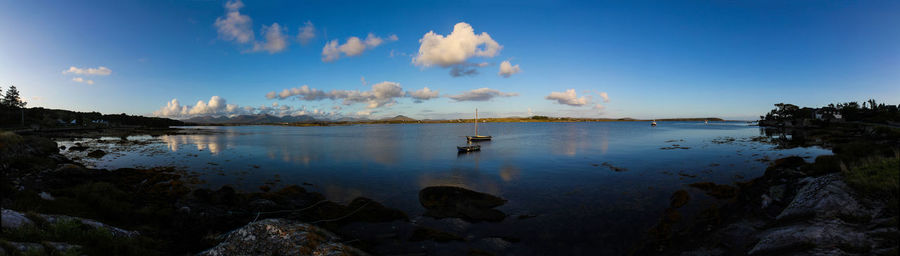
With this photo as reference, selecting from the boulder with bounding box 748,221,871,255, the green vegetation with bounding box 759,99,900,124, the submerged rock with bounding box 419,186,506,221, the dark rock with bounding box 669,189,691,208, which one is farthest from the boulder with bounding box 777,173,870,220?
the green vegetation with bounding box 759,99,900,124

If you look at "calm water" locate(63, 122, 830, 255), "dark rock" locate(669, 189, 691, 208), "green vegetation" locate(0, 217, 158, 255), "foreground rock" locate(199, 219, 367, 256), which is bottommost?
"calm water" locate(63, 122, 830, 255)

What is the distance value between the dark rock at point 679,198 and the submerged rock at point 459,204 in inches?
355

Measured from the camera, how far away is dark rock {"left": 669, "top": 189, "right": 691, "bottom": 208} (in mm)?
16031

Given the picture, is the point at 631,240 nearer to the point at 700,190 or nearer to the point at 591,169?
the point at 700,190

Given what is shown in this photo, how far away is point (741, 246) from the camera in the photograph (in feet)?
29.4

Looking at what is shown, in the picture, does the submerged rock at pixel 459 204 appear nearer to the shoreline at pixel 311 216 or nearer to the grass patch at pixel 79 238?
the shoreline at pixel 311 216

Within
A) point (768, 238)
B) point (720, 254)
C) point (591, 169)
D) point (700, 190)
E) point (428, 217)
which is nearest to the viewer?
point (768, 238)

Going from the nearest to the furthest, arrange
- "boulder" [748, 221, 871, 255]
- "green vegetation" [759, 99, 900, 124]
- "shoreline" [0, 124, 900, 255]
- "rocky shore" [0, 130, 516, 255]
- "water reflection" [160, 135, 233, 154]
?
"boulder" [748, 221, 871, 255]
"rocky shore" [0, 130, 516, 255]
"shoreline" [0, 124, 900, 255]
"water reflection" [160, 135, 233, 154]
"green vegetation" [759, 99, 900, 124]

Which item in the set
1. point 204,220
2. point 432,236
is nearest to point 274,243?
point 432,236

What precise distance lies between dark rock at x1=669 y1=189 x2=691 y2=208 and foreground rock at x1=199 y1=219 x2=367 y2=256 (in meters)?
16.6

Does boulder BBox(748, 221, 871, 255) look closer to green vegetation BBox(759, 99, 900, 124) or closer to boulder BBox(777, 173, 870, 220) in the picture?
boulder BBox(777, 173, 870, 220)

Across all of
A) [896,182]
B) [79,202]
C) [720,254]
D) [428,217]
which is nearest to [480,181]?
[428,217]

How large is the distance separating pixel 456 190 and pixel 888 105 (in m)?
141

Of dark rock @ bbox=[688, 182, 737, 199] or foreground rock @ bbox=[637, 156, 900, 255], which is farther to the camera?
dark rock @ bbox=[688, 182, 737, 199]
